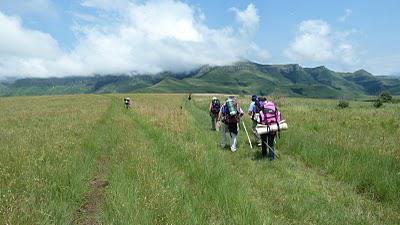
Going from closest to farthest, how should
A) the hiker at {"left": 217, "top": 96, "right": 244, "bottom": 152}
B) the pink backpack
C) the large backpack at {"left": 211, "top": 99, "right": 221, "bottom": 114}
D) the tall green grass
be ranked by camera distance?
the tall green grass, the pink backpack, the hiker at {"left": 217, "top": 96, "right": 244, "bottom": 152}, the large backpack at {"left": 211, "top": 99, "right": 221, "bottom": 114}

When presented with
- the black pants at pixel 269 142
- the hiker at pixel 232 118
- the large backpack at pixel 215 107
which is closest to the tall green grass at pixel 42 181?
the hiker at pixel 232 118

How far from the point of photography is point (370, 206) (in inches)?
265

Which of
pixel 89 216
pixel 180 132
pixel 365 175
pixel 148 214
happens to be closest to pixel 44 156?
pixel 89 216

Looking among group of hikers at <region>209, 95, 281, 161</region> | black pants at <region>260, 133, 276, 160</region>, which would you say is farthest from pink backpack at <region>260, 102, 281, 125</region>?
black pants at <region>260, 133, 276, 160</region>

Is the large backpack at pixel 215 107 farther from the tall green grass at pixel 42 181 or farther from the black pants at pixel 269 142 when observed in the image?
the tall green grass at pixel 42 181

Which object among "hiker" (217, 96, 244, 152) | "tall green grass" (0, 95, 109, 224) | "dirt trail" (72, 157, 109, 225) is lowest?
"dirt trail" (72, 157, 109, 225)

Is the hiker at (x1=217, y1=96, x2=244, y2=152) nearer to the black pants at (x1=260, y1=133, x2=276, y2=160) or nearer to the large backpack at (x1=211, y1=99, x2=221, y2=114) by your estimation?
the black pants at (x1=260, y1=133, x2=276, y2=160)

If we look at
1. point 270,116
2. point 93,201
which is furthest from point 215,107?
point 93,201

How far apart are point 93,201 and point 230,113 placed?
725cm

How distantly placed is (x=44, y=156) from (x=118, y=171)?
8.18 ft

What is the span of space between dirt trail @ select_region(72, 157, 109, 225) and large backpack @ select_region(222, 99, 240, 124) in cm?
578

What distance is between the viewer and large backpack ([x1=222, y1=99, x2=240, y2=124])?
12458 millimetres

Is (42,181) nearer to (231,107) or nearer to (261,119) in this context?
(261,119)

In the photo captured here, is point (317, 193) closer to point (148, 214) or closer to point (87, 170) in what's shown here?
point (148, 214)
